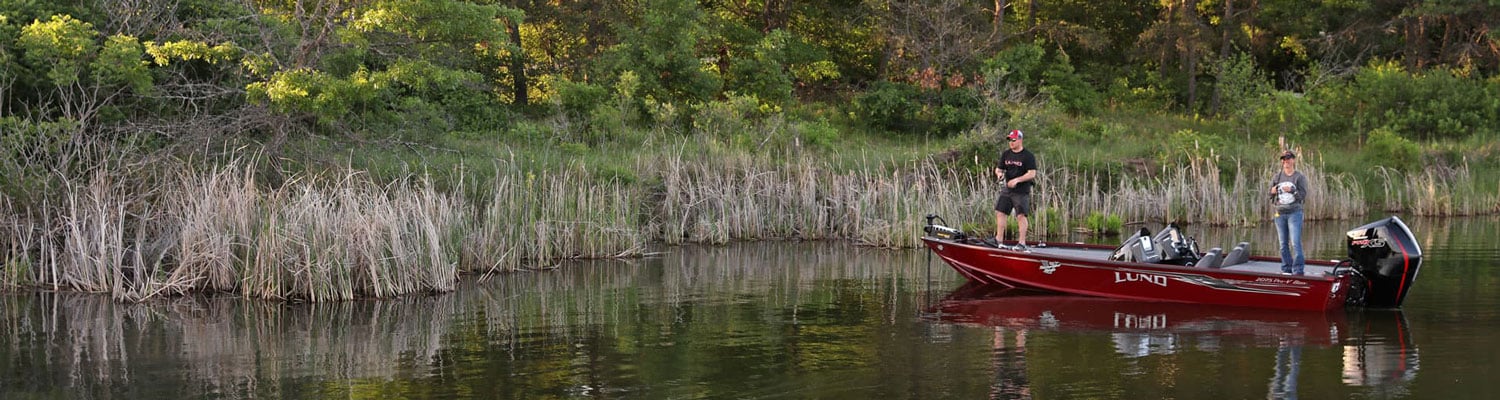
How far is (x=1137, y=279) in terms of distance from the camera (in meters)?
15.5

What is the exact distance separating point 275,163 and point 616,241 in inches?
189

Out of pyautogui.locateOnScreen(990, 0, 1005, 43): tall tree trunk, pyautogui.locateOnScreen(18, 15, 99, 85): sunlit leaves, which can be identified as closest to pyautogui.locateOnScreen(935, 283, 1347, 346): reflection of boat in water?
pyautogui.locateOnScreen(18, 15, 99, 85): sunlit leaves

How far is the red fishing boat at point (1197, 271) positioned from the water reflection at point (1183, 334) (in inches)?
5.8

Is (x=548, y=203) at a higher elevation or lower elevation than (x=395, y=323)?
higher

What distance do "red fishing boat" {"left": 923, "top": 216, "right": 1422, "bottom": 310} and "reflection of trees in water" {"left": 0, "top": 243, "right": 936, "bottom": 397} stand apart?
1153 mm

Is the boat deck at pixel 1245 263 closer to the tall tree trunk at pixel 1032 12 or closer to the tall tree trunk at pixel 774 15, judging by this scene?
the tall tree trunk at pixel 774 15

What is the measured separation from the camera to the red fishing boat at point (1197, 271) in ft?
47.6

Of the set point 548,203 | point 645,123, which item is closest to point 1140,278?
point 548,203

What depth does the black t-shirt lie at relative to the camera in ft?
55.5

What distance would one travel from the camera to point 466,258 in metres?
18.1

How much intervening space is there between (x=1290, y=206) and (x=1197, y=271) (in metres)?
1.18

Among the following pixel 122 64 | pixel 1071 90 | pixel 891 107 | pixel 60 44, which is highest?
pixel 1071 90

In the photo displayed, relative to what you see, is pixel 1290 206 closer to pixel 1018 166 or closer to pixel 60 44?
pixel 1018 166

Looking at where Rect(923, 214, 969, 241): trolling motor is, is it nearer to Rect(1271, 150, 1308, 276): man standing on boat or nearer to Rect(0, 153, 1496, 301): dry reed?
Rect(1271, 150, 1308, 276): man standing on boat
